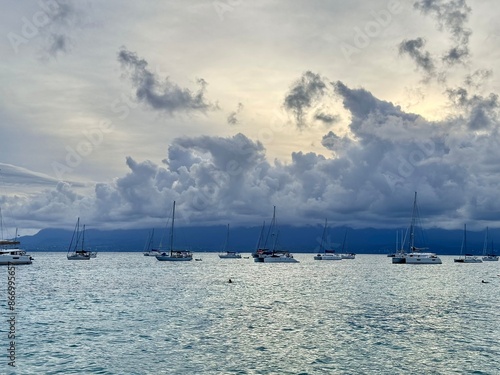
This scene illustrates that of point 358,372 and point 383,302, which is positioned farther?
point 383,302

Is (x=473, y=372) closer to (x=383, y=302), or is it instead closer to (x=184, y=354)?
(x=184, y=354)

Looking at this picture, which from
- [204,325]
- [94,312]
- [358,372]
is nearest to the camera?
[358,372]

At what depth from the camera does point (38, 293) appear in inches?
4067

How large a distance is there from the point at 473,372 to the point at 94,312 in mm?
54868

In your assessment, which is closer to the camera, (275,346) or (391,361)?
(391,361)

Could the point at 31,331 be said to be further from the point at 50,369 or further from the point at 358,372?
the point at 358,372

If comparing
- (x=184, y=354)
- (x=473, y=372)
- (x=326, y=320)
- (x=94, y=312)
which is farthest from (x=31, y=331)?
(x=473, y=372)

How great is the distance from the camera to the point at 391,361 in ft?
146

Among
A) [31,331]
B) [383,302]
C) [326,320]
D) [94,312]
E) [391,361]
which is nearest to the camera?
[391,361]

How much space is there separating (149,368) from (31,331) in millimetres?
24463

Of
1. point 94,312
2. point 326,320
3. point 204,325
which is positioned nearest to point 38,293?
point 94,312

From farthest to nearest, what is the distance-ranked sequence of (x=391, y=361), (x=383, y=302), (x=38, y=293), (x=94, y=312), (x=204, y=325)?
(x=38, y=293) < (x=383, y=302) < (x=94, y=312) < (x=204, y=325) < (x=391, y=361)

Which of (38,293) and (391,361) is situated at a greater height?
(391,361)

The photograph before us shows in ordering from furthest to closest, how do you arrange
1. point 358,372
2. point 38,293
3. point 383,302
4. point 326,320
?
point 38,293 → point 383,302 → point 326,320 → point 358,372
